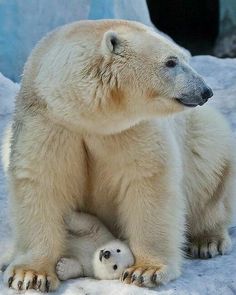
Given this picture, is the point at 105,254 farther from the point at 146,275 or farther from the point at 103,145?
the point at 103,145

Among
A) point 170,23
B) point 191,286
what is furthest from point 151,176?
point 170,23

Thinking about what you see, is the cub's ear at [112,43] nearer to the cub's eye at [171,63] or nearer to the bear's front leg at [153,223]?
the cub's eye at [171,63]

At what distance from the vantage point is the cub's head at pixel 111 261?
3.08 metres

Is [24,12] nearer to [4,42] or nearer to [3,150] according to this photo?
[4,42]

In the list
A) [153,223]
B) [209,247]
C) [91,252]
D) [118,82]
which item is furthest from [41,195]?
[209,247]

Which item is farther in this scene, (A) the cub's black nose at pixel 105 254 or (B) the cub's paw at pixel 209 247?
(B) the cub's paw at pixel 209 247

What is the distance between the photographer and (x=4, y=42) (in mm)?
6477

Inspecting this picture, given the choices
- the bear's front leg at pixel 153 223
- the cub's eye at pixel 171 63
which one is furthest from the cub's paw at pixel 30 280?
the cub's eye at pixel 171 63

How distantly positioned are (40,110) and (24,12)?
11.8 ft

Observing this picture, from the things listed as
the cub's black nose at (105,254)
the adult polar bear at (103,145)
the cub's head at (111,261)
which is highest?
the adult polar bear at (103,145)

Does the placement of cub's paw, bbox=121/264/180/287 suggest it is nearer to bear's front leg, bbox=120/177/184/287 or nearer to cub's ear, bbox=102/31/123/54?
bear's front leg, bbox=120/177/184/287

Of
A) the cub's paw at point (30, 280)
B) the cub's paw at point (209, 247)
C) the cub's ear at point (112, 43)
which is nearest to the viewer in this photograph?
the cub's ear at point (112, 43)

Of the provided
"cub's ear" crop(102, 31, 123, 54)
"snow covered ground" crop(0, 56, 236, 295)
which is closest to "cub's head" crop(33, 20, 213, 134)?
"cub's ear" crop(102, 31, 123, 54)

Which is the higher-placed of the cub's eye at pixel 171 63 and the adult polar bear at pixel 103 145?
the cub's eye at pixel 171 63
